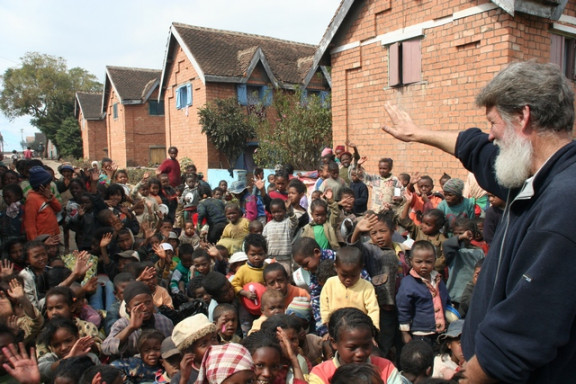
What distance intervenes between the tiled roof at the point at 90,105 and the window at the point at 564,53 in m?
Answer: 31.2

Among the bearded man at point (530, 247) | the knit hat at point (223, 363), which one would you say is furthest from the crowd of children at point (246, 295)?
the bearded man at point (530, 247)

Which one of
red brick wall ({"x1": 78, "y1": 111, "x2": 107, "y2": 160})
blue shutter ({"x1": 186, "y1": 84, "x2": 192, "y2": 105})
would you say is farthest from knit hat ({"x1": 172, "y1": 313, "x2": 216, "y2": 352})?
red brick wall ({"x1": 78, "y1": 111, "x2": 107, "y2": 160})

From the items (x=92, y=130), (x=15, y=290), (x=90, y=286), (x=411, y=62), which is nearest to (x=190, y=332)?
(x=90, y=286)

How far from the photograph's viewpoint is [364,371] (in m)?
2.39

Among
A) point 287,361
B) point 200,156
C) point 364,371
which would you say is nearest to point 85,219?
point 287,361

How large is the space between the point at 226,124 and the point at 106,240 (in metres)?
12.3

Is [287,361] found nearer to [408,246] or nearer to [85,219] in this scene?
[408,246]

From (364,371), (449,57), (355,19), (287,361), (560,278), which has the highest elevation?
(355,19)

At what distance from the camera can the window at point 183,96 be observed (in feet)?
63.5

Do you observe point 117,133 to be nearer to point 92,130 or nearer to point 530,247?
point 92,130

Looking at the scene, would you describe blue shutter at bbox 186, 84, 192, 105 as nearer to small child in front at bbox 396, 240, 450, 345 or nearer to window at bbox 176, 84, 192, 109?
window at bbox 176, 84, 192, 109

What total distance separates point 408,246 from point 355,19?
7021 mm

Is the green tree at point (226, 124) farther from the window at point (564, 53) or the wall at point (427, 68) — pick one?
the window at point (564, 53)

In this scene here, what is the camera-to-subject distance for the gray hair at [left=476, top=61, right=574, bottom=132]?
1.56m
